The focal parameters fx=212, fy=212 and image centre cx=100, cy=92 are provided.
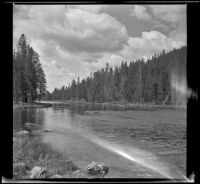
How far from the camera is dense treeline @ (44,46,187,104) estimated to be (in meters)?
73.4

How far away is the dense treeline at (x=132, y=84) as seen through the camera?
7338 centimetres

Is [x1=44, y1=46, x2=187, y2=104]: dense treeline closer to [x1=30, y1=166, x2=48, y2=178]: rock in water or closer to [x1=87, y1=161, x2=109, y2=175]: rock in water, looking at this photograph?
[x1=87, y1=161, x2=109, y2=175]: rock in water

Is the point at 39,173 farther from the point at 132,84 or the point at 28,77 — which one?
the point at 132,84

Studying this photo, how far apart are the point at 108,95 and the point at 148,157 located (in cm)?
8039

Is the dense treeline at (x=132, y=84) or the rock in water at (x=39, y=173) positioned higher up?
the dense treeline at (x=132, y=84)

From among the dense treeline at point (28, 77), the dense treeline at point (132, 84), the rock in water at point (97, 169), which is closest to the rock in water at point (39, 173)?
the rock in water at point (97, 169)

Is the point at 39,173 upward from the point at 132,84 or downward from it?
downward

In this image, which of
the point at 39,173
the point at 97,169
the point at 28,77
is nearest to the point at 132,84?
the point at 28,77

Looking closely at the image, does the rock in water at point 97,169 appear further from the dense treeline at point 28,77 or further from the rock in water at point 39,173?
the dense treeline at point 28,77

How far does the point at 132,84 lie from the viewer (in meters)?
84.2

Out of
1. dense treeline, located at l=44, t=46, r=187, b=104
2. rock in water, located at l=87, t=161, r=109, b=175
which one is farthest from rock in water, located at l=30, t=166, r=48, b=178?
dense treeline, located at l=44, t=46, r=187, b=104

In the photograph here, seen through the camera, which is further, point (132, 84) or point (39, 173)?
point (132, 84)
